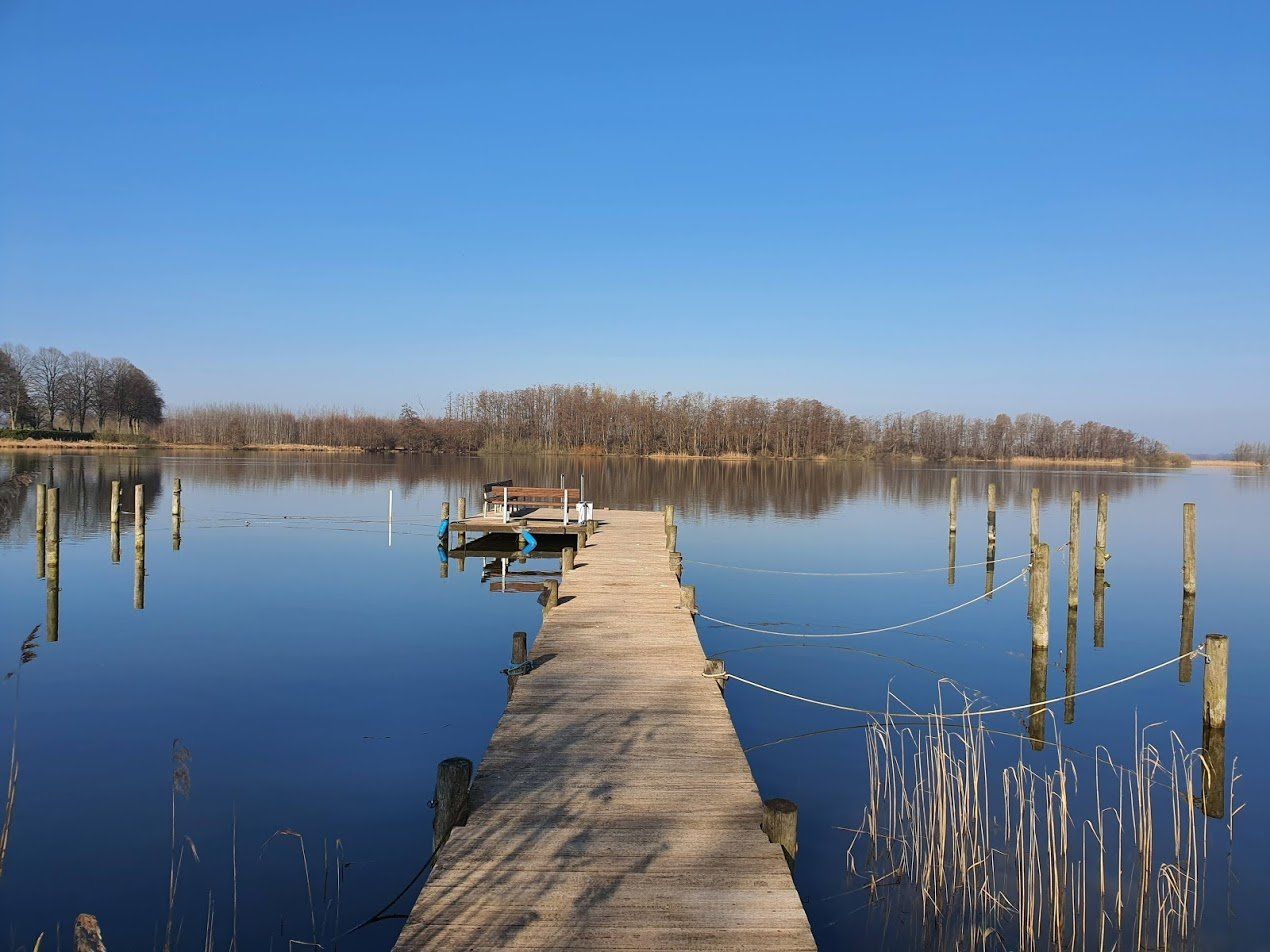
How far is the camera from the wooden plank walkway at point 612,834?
165 inches

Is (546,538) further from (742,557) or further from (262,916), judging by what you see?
(262,916)

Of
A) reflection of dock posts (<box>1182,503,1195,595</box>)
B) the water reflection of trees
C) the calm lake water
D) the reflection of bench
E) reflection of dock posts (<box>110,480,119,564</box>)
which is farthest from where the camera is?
the water reflection of trees

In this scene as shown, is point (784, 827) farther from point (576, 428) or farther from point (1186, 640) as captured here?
point (576, 428)

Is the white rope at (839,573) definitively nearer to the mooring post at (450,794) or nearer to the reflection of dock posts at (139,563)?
the reflection of dock posts at (139,563)

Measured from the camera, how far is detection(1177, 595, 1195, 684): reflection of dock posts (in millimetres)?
12856

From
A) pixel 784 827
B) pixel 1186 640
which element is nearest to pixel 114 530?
pixel 784 827

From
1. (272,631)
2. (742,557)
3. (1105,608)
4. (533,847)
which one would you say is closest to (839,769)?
(533,847)

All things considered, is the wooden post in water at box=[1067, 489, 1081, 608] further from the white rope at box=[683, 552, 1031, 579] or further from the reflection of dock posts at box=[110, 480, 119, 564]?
the reflection of dock posts at box=[110, 480, 119, 564]

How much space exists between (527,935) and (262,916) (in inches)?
111

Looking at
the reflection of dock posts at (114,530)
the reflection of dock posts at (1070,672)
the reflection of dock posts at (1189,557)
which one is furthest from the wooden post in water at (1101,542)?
the reflection of dock posts at (114,530)

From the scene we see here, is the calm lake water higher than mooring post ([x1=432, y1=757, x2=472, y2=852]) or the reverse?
the reverse

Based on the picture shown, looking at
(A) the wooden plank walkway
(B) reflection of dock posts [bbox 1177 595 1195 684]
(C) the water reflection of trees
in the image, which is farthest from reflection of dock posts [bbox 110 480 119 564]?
(B) reflection of dock posts [bbox 1177 595 1195 684]

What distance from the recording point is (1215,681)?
8.73 m

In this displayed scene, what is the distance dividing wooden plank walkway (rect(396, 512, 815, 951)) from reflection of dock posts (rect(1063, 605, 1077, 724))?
5416mm
